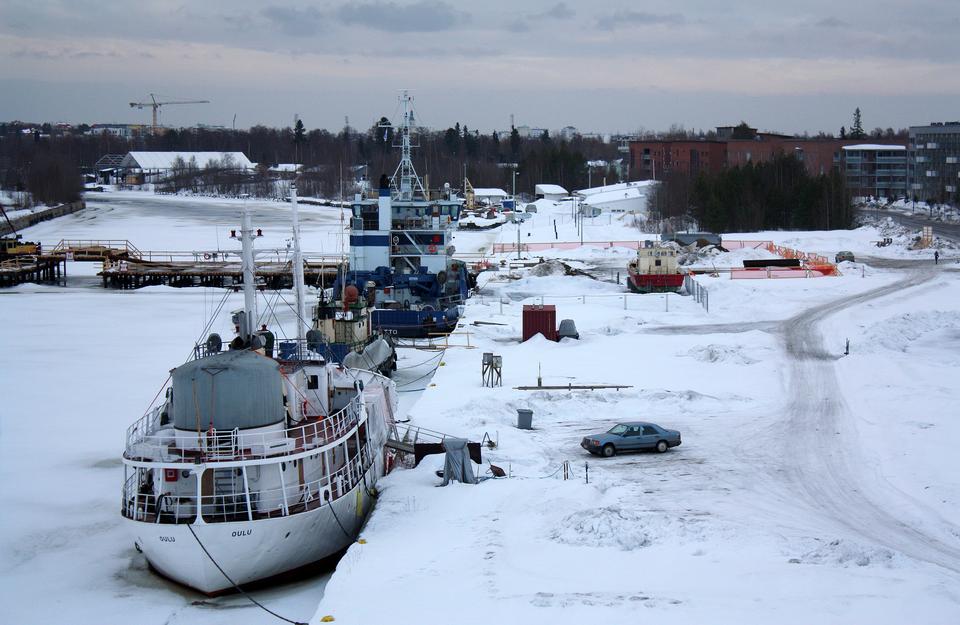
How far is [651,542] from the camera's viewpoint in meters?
17.4

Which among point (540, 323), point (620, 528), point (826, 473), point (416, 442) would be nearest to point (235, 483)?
point (416, 442)

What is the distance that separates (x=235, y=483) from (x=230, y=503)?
406 mm

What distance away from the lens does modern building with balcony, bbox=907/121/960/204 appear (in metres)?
110

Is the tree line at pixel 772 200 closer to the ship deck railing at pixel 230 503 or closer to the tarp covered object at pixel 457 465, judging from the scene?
the tarp covered object at pixel 457 465

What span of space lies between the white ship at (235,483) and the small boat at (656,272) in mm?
33329

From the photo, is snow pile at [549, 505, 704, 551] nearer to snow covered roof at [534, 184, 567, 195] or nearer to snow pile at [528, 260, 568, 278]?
snow pile at [528, 260, 568, 278]

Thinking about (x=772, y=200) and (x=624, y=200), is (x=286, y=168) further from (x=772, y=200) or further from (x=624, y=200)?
(x=772, y=200)

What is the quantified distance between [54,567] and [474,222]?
285ft

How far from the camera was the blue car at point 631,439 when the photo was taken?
918 inches

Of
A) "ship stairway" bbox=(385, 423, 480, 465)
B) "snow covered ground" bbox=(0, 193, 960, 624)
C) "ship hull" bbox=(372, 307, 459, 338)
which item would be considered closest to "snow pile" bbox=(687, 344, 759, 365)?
"snow covered ground" bbox=(0, 193, 960, 624)

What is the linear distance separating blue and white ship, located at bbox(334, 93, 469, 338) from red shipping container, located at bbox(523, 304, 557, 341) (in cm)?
783

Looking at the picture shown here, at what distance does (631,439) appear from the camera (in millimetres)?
23469

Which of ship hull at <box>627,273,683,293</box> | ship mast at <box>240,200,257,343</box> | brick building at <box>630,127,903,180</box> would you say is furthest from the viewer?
brick building at <box>630,127,903,180</box>

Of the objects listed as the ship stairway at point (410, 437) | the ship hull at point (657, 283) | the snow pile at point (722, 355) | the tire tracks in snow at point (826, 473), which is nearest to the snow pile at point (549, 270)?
the ship hull at point (657, 283)
